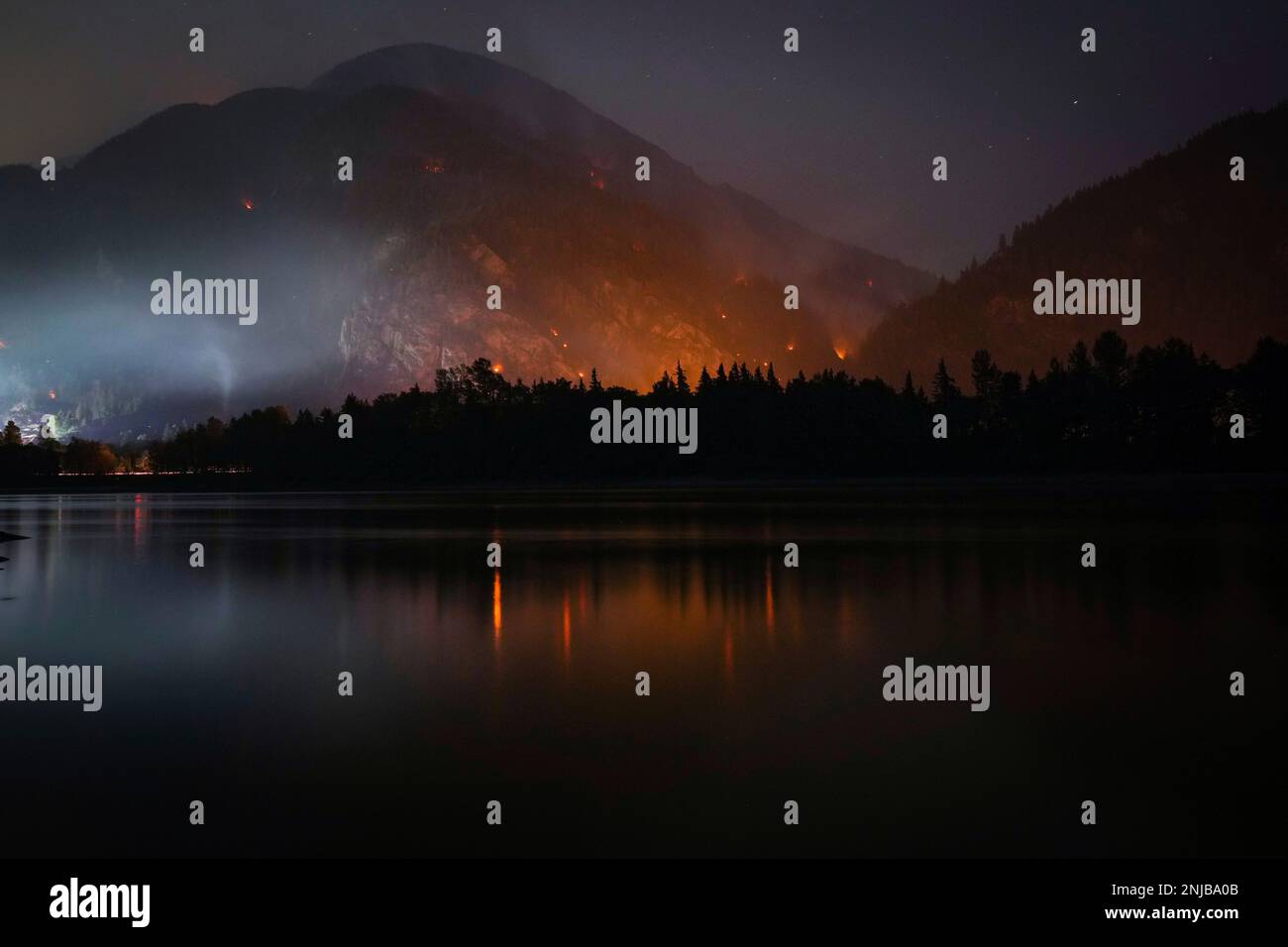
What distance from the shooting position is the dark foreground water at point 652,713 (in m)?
9.81

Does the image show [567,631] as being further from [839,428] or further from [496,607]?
[839,428]

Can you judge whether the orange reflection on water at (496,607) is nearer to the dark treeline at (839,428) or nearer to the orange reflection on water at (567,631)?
the orange reflection on water at (567,631)

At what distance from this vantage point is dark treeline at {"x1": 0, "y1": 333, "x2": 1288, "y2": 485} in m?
121

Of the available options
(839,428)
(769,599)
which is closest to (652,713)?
(769,599)

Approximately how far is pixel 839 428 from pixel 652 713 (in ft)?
421

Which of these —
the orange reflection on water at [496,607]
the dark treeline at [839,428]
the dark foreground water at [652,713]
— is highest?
the dark treeline at [839,428]

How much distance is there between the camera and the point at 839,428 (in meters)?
140

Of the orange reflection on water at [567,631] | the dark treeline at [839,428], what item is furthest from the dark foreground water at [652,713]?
the dark treeline at [839,428]

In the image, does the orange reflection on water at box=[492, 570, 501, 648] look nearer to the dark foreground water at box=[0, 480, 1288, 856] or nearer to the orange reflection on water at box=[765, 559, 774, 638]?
the dark foreground water at box=[0, 480, 1288, 856]

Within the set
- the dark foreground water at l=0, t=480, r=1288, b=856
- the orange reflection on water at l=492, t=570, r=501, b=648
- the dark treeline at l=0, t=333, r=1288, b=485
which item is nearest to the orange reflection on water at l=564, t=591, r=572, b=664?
the dark foreground water at l=0, t=480, r=1288, b=856

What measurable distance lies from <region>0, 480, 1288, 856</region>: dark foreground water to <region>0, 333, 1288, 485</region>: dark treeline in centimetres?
9784

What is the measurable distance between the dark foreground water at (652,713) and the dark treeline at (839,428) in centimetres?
9784

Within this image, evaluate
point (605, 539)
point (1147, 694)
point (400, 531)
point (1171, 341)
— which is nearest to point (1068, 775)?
point (1147, 694)
